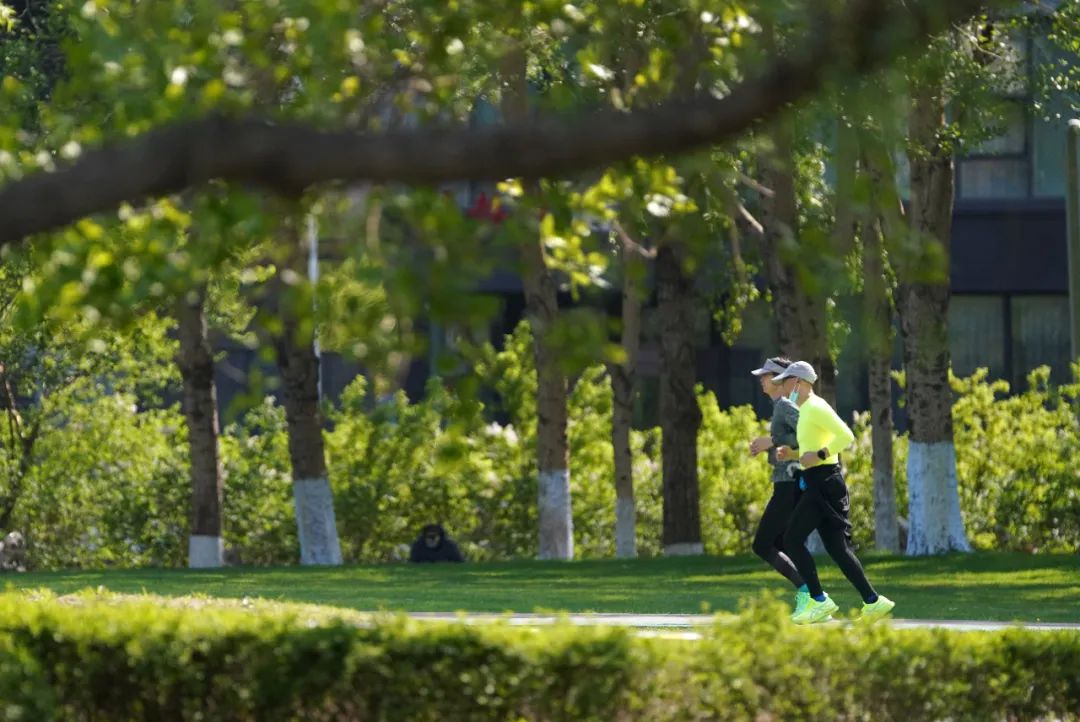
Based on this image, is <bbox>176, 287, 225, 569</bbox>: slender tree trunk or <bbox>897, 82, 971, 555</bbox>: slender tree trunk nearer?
<bbox>897, 82, 971, 555</bbox>: slender tree trunk

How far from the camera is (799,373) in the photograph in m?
16.0

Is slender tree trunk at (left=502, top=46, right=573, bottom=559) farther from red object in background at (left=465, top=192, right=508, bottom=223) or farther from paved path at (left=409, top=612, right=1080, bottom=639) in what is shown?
red object in background at (left=465, top=192, right=508, bottom=223)

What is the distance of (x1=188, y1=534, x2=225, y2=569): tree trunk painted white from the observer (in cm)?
3184

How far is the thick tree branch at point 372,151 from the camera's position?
6.15 meters

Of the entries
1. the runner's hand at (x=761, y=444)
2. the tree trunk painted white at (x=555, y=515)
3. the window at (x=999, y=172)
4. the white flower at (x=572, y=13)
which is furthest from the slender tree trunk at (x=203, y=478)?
the white flower at (x=572, y=13)

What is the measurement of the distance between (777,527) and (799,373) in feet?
3.74

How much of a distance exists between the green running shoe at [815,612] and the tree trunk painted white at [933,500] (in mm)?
12499

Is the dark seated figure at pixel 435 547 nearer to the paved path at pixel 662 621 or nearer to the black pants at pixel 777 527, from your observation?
the paved path at pixel 662 621

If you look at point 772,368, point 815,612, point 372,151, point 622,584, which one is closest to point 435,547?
point 622,584

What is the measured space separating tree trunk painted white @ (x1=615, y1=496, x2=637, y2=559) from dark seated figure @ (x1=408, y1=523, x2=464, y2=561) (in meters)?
2.84

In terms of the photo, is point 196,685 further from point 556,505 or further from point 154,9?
point 556,505

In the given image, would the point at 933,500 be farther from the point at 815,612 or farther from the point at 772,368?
the point at 815,612

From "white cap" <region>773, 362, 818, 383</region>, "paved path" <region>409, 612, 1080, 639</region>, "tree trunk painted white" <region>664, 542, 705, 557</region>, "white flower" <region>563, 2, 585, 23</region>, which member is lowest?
"paved path" <region>409, 612, 1080, 639</region>

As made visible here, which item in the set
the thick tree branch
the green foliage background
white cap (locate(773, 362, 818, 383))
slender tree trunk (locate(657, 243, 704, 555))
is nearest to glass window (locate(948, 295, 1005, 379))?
the green foliage background
